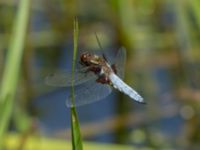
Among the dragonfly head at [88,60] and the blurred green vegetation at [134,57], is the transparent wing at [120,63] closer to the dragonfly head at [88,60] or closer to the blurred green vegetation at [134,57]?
the dragonfly head at [88,60]

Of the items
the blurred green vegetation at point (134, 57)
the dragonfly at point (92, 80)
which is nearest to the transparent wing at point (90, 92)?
the dragonfly at point (92, 80)

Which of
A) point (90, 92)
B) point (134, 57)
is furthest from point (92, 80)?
point (134, 57)

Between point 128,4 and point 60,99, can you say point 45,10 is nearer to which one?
point 60,99

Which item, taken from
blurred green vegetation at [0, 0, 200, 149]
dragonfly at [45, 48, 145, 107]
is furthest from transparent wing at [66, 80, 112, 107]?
blurred green vegetation at [0, 0, 200, 149]

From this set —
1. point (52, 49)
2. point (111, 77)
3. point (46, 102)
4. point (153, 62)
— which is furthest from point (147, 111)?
point (111, 77)

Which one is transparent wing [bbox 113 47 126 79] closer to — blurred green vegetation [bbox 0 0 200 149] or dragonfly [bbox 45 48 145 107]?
dragonfly [bbox 45 48 145 107]

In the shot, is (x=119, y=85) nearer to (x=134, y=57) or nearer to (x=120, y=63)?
(x=120, y=63)
